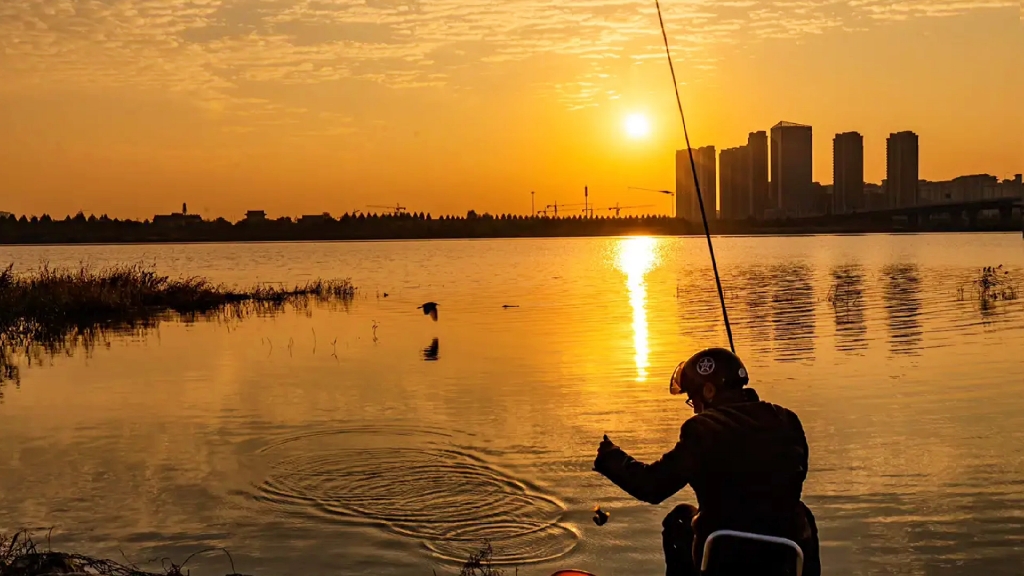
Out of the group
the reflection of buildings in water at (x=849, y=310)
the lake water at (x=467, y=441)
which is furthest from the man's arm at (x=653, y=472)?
Answer: the reflection of buildings in water at (x=849, y=310)

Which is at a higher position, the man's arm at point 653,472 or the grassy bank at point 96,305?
the man's arm at point 653,472

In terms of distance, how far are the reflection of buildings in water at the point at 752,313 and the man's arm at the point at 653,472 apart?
18.1 meters

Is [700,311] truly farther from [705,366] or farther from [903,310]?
[705,366]

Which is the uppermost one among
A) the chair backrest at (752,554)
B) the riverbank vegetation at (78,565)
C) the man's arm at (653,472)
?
the man's arm at (653,472)

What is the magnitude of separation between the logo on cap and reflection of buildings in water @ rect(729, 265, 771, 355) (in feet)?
59.8

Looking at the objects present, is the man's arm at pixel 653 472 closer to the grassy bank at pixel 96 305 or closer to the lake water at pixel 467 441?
the lake water at pixel 467 441

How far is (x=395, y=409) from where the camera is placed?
1616cm

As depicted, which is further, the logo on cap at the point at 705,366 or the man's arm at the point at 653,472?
the logo on cap at the point at 705,366

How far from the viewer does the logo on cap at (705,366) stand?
4848 millimetres

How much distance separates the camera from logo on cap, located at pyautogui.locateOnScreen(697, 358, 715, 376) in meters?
4.85

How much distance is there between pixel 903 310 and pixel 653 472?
1191 inches

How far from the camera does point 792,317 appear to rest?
3133cm

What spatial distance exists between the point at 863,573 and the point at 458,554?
11.2 ft

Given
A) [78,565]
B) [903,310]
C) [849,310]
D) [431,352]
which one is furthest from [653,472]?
[903,310]
